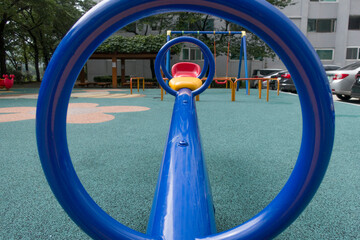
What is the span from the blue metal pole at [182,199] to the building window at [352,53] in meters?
23.3

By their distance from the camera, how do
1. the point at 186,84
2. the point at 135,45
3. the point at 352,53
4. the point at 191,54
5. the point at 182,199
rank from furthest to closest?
the point at 191,54 < the point at 352,53 < the point at 135,45 < the point at 186,84 < the point at 182,199

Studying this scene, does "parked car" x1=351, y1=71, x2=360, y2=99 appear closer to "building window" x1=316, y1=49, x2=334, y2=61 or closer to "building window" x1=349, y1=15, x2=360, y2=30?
"building window" x1=316, y1=49, x2=334, y2=61

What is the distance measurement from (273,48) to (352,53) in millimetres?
23820

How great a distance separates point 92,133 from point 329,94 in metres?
2.99

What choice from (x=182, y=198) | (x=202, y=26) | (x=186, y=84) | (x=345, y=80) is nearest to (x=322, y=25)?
(x=202, y=26)

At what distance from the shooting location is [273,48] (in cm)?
46

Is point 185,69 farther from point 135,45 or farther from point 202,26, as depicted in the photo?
point 202,26

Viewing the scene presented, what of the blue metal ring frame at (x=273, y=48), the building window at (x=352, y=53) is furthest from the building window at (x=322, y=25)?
the blue metal ring frame at (x=273, y=48)

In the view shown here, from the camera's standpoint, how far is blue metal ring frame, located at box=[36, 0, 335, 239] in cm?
43

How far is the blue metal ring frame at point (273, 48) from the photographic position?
17.0 inches

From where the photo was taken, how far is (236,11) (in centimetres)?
43

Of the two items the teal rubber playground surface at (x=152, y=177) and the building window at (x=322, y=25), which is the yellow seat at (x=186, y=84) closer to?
the teal rubber playground surface at (x=152, y=177)

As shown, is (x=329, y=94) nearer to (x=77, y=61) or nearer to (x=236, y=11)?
(x=236, y=11)

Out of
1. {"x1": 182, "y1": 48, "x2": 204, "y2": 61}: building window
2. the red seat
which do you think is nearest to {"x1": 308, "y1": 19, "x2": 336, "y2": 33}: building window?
{"x1": 182, "y1": 48, "x2": 204, "y2": 61}: building window
